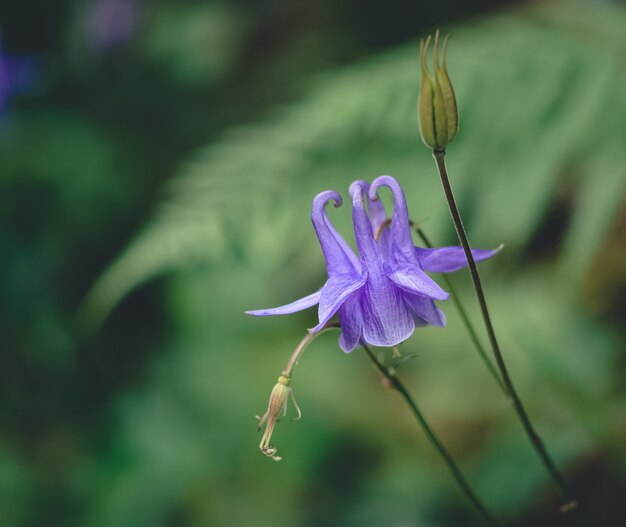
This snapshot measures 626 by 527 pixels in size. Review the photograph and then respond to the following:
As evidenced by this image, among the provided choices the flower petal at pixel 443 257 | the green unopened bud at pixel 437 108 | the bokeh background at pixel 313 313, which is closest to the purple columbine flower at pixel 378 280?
the flower petal at pixel 443 257

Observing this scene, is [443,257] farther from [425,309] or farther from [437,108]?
[437,108]

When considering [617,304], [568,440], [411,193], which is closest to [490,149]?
[411,193]

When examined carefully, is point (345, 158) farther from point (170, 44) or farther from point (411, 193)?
point (170, 44)

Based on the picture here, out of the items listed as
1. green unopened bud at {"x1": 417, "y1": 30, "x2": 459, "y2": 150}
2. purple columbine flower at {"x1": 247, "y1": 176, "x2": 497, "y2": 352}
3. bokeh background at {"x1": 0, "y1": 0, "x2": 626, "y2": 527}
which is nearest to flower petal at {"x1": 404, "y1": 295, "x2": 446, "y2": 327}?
purple columbine flower at {"x1": 247, "y1": 176, "x2": 497, "y2": 352}

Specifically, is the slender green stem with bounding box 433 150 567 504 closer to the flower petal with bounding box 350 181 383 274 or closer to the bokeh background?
the flower petal with bounding box 350 181 383 274

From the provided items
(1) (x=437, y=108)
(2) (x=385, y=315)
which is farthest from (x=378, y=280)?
(1) (x=437, y=108)

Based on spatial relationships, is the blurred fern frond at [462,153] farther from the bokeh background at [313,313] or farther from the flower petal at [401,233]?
the flower petal at [401,233]

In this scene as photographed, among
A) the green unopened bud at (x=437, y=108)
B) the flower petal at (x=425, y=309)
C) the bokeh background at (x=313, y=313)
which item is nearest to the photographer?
the green unopened bud at (x=437, y=108)

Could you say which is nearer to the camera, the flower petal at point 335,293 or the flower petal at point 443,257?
the flower petal at point 335,293
